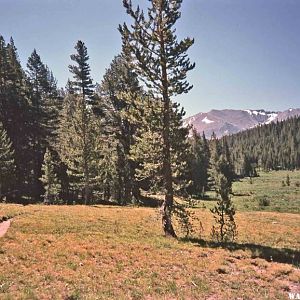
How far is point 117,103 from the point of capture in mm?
51406

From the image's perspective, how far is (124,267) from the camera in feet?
50.7

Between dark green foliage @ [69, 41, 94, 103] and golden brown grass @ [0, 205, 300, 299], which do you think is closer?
golden brown grass @ [0, 205, 300, 299]

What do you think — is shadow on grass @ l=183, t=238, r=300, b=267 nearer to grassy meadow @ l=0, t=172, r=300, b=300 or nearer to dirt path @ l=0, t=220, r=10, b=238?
grassy meadow @ l=0, t=172, r=300, b=300

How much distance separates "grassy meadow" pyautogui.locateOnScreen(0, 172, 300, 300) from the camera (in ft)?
42.2

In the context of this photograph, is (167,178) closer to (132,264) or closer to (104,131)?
(132,264)

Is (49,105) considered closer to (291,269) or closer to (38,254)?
(38,254)

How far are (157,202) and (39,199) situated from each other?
19107mm

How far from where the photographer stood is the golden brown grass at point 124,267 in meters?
12.8

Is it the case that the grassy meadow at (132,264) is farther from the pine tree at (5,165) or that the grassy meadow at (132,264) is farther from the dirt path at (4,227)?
the pine tree at (5,165)

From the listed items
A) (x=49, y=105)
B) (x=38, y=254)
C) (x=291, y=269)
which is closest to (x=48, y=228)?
(x=38, y=254)

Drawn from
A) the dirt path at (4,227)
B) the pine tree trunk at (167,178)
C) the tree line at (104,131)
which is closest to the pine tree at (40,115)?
the tree line at (104,131)

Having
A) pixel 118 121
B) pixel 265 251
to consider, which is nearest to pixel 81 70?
pixel 118 121

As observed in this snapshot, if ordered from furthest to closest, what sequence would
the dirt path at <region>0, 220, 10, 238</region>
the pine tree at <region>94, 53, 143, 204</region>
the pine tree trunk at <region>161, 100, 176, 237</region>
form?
1. the pine tree at <region>94, 53, 143, 204</region>
2. the pine tree trunk at <region>161, 100, 176, 237</region>
3. the dirt path at <region>0, 220, 10, 238</region>

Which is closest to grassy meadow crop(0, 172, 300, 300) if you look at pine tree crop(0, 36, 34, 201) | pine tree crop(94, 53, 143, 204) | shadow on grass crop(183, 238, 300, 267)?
shadow on grass crop(183, 238, 300, 267)
